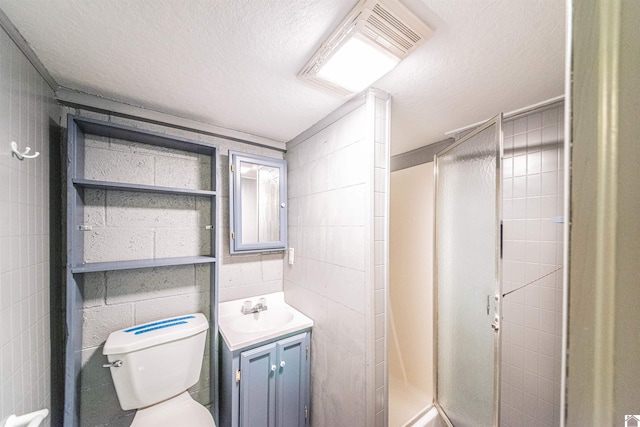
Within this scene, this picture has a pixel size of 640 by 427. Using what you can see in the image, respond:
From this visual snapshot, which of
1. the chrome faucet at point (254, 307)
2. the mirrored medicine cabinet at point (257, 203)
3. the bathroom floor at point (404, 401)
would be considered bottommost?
the bathroom floor at point (404, 401)

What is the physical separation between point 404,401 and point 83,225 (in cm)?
269

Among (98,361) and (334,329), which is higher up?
(334,329)

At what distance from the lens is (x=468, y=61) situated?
0.98m

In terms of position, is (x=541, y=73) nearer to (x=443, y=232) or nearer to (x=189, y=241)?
(x=443, y=232)

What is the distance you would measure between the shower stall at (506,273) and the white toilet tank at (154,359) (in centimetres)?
156

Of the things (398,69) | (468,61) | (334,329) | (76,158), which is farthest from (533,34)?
(76,158)

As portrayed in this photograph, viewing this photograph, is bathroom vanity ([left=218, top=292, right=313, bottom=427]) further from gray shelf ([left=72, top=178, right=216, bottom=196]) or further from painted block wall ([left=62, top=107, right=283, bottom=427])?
gray shelf ([left=72, top=178, right=216, bottom=196])

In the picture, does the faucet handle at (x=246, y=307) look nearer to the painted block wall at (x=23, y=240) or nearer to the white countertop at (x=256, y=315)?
the white countertop at (x=256, y=315)

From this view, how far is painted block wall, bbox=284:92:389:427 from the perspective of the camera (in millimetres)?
1179

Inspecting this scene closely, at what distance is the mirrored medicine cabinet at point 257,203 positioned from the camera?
1.66m

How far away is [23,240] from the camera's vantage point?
2.93 ft

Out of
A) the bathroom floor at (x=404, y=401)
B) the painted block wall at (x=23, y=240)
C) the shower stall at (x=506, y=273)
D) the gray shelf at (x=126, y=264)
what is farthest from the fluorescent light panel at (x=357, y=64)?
the bathroom floor at (x=404, y=401)

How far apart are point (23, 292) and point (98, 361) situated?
2.29 feet

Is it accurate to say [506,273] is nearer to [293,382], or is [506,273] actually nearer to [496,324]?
[496,324]
